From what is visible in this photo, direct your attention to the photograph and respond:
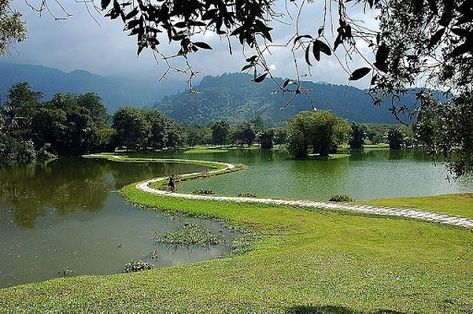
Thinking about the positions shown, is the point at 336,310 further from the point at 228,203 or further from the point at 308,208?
the point at 228,203

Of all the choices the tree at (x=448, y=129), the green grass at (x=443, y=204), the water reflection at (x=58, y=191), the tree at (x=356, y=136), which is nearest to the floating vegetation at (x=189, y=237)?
the water reflection at (x=58, y=191)

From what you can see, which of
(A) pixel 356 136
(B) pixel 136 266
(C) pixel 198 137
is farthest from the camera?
(C) pixel 198 137

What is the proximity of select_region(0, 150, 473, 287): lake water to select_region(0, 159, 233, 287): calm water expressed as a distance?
3 cm

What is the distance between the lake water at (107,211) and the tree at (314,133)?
25.7m

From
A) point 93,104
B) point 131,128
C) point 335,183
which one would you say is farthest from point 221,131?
point 335,183

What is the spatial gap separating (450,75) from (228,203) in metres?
19.4

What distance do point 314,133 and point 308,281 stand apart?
66.4 meters

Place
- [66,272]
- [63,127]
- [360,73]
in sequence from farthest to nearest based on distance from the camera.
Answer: [63,127] < [66,272] < [360,73]

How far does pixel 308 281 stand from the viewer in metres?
9.95

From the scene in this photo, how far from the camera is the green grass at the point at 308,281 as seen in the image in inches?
312

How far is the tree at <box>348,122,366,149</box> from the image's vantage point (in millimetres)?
97938

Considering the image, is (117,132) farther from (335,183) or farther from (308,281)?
(308,281)

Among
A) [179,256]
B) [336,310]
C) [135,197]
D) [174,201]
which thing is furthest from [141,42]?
[135,197]

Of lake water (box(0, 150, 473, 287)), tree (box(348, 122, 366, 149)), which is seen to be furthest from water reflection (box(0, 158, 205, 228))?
tree (box(348, 122, 366, 149))
